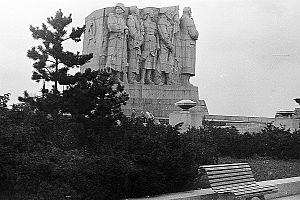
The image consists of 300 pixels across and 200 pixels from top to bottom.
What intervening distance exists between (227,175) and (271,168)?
15.4ft

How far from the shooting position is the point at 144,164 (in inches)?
271

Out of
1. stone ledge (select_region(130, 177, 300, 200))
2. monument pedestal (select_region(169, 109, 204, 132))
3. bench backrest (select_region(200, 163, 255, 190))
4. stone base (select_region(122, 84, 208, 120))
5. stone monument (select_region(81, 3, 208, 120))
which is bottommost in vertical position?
stone ledge (select_region(130, 177, 300, 200))

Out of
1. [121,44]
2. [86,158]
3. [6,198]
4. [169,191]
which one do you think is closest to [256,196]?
[169,191]

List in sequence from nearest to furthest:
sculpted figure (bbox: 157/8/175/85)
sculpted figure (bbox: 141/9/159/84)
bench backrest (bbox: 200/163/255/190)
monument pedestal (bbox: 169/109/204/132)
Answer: bench backrest (bbox: 200/163/255/190), monument pedestal (bbox: 169/109/204/132), sculpted figure (bbox: 141/9/159/84), sculpted figure (bbox: 157/8/175/85)

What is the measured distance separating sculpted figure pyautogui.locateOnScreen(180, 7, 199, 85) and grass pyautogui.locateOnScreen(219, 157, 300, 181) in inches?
620

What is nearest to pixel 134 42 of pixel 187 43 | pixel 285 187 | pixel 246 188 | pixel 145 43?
pixel 145 43

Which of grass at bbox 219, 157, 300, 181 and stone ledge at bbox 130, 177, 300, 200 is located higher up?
grass at bbox 219, 157, 300, 181

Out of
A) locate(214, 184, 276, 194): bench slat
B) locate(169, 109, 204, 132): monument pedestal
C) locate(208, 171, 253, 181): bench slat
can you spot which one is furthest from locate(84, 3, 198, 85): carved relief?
locate(214, 184, 276, 194): bench slat

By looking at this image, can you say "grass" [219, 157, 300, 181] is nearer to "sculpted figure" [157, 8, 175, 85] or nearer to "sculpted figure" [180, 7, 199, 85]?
"sculpted figure" [157, 8, 175, 85]

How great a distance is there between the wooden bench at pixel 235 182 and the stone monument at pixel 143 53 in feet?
57.9

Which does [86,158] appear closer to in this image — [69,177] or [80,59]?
[69,177]

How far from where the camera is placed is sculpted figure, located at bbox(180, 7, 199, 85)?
28.8m

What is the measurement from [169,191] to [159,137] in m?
0.79

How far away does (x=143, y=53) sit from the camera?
26891 mm
